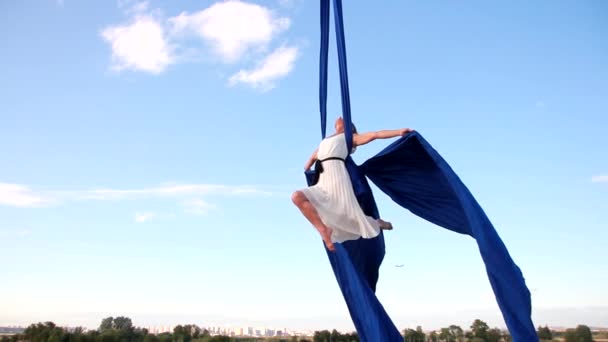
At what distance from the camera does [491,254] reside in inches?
230

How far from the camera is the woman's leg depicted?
6.52 m

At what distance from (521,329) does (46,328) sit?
9901 centimetres

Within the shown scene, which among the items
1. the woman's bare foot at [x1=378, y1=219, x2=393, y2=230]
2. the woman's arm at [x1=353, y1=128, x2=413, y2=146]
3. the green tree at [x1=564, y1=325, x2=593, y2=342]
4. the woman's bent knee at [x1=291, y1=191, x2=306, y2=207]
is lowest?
the green tree at [x1=564, y1=325, x2=593, y2=342]

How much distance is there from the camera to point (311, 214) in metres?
6.57

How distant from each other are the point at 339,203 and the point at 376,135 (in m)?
0.97

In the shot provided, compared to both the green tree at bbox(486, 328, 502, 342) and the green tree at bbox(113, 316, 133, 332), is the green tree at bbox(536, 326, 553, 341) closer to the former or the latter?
the green tree at bbox(486, 328, 502, 342)

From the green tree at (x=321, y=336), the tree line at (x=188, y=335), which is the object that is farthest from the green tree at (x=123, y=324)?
the green tree at (x=321, y=336)

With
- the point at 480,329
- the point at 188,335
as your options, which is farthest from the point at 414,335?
the point at 188,335

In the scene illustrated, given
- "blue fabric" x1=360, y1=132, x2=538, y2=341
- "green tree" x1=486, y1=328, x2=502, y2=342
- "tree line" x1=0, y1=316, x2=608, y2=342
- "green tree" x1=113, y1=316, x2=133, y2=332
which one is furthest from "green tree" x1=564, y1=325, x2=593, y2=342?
"blue fabric" x1=360, y1=132, x2=538, y2=341

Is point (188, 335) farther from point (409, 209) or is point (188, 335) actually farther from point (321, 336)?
point (409, 209)

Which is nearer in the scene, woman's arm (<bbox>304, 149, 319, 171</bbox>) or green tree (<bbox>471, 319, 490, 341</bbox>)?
woman's arm (<bbox>304, 149, 319, 171</bbox>)

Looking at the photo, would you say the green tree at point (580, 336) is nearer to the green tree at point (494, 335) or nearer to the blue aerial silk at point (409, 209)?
the green tree at point (494, 335)

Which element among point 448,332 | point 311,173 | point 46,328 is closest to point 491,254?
point 311,173

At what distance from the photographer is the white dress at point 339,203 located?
22.4 feet
